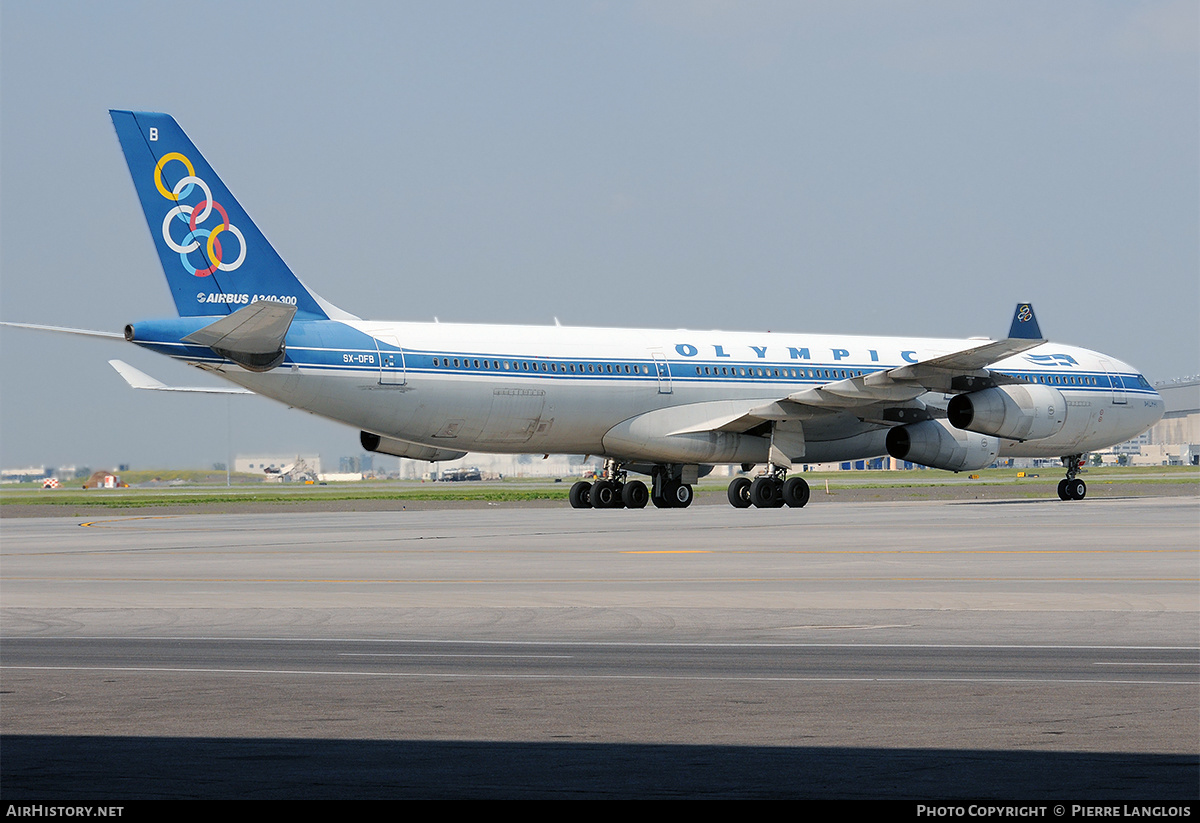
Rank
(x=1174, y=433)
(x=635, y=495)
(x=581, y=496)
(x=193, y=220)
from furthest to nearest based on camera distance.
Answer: (x=1174, y=433), (x=581, y=496), (x=635, y=495), (x=193, y=220)

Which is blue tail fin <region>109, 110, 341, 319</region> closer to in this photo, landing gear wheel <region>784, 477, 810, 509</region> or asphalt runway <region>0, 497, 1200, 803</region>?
asphalt runway <region>0, 497, 1200, 803</region>

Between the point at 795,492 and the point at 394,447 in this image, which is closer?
the point at 394,447

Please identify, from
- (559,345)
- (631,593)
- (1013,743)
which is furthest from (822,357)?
(1013,743)

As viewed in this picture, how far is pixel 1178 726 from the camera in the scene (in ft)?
27.9

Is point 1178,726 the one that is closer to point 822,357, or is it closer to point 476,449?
point 476,449

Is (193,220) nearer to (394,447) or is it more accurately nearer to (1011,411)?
(394,447)

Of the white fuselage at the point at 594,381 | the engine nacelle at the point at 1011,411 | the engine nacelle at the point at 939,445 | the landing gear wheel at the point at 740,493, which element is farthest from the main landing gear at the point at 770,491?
the engine nacelle at the point at 1011,411

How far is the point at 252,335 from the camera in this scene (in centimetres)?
3269

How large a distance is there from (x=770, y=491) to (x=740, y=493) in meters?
0.89

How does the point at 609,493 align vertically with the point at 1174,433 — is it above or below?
below

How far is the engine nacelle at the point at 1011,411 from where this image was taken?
40906mm

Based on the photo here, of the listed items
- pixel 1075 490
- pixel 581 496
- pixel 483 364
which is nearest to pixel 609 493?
pixel 581 496

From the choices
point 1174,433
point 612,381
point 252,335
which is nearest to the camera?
point 252,335

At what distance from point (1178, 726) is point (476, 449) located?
103ft
